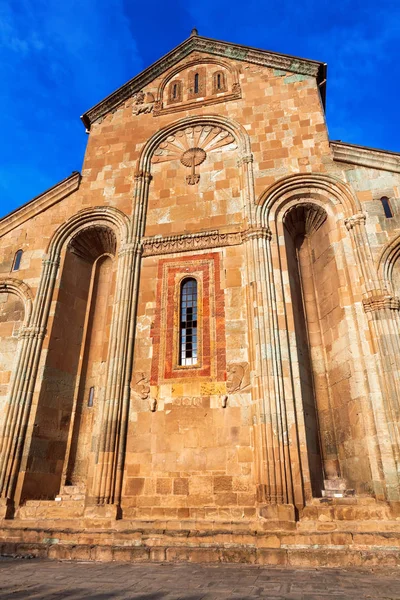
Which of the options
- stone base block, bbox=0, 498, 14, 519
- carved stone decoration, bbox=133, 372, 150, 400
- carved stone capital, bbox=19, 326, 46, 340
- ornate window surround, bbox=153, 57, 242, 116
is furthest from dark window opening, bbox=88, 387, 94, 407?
ornate window surround, bbox=153, 57, 242, 116

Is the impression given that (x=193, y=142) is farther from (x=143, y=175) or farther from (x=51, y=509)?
(x=51, y=509)

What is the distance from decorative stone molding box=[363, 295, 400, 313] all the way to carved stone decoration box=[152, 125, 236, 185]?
697cm

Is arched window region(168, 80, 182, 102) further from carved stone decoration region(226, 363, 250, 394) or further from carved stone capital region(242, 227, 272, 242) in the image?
carved stone decoration region(226, 363, 250, 394)

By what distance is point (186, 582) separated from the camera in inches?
246

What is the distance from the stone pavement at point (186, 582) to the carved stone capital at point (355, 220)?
8.53m

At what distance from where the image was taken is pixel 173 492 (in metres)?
10.2

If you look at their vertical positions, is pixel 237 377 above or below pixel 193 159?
below

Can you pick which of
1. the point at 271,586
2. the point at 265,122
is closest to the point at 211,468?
the point at 271,586

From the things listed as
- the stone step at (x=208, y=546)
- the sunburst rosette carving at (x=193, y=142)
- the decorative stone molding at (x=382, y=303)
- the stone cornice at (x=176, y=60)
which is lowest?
the stone step at (x=208, y=546)

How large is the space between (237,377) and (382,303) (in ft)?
13.9

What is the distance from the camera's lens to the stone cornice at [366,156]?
41.3 ft

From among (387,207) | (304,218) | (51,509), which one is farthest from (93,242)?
(387,207)

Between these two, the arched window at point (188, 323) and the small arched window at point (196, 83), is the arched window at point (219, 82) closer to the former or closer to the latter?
the small arched window at point (196, 83)

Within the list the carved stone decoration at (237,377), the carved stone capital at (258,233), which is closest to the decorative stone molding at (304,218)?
the carved stone capital at (258,233)
